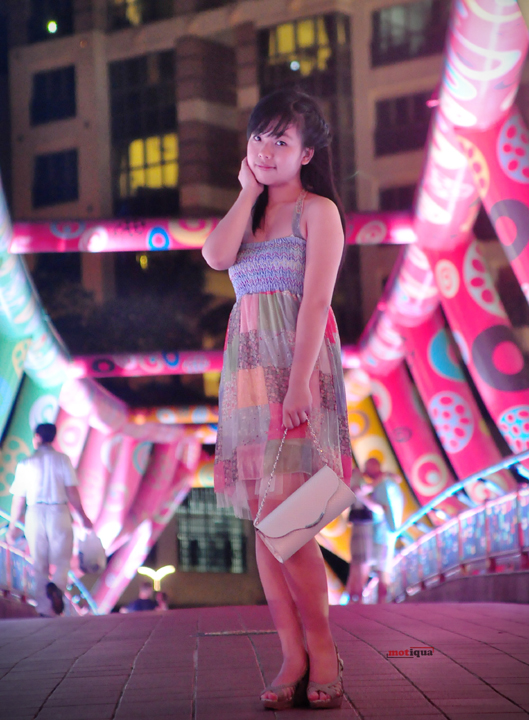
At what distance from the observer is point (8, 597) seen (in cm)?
808

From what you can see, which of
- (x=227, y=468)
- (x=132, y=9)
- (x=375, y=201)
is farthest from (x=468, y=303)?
(x=132, y=9)

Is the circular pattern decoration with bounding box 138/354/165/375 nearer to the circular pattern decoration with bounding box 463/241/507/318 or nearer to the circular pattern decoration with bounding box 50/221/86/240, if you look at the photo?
the circular pattern decoration with bounding box 50/221/86/240

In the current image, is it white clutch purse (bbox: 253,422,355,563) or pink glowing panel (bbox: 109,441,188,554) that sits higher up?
pink glowing panel (bbox: 109,441,188,554)

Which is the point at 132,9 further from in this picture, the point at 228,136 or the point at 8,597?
the point at 8,597

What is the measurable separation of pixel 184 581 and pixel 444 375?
1534 centimetres

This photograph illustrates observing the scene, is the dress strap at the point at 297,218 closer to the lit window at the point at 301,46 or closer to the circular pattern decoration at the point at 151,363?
the circular pattern decoration at the point at 151,363

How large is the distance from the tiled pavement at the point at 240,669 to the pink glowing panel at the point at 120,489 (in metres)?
11.7

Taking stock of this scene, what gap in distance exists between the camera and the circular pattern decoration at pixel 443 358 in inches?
445

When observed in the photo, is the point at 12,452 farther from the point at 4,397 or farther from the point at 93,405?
the point at 93,405

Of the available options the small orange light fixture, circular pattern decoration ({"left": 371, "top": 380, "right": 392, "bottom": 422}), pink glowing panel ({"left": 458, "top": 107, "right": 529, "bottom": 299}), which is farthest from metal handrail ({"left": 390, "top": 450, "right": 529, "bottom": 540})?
the small orange light fixture

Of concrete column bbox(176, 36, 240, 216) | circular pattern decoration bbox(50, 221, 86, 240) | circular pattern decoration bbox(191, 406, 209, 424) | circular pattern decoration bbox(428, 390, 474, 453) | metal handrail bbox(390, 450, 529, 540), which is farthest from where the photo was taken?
concrete column bbox(176, 36, 240, 216)

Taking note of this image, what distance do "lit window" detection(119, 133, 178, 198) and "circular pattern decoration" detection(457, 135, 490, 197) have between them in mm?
15986

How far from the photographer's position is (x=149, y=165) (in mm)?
23344

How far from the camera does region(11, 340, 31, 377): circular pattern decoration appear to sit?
1004cm
